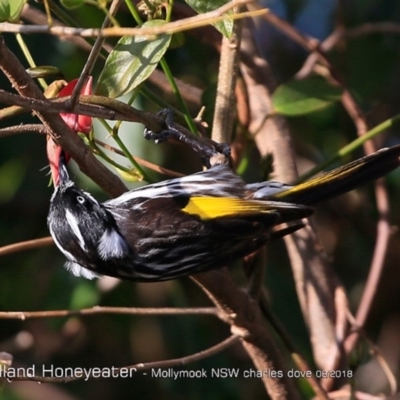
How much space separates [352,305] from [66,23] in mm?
1799

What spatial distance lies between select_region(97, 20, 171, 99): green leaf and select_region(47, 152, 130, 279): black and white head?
43 centimetres

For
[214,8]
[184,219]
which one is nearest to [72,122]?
[214,8]

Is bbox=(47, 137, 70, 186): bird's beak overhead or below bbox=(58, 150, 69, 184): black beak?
overhead

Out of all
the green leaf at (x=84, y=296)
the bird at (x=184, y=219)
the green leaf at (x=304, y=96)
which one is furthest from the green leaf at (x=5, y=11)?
the green leaf at (x=84, y=296)

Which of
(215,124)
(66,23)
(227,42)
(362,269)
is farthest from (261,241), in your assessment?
(362,269)

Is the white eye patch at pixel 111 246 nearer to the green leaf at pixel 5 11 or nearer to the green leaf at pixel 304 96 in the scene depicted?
the green leaf at pixel 304 96

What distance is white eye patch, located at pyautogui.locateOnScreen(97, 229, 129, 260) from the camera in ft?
7.26

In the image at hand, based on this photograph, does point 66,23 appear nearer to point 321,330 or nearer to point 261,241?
point 261,241

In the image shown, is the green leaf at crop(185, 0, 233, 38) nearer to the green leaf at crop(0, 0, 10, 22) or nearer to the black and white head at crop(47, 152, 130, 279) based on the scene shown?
the green leaf at crop(0, 0, 10, 22)

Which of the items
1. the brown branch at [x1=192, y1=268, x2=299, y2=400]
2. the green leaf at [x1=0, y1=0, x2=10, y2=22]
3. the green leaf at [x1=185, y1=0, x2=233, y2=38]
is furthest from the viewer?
the brown branch at [x1=192, y1=268, x2=299, y2=400]

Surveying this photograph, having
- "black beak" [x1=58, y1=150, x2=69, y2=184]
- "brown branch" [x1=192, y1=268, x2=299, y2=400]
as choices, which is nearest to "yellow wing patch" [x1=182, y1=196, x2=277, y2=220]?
"brown branch" [x1=192, y1=268, x2=299, y2=400]

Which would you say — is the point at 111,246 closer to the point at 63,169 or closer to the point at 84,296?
the point at 63,169

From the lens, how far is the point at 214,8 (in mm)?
1715

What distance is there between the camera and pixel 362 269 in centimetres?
337
